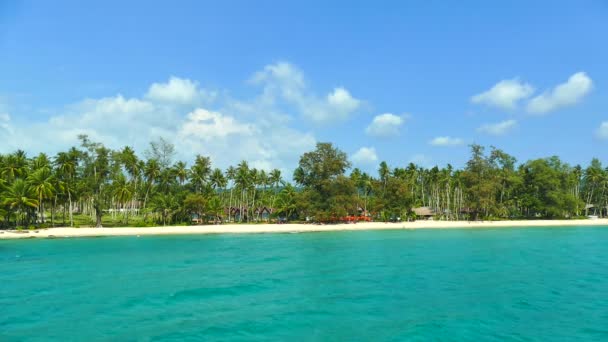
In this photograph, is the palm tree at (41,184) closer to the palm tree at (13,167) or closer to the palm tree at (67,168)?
the palm tree at (67,168)

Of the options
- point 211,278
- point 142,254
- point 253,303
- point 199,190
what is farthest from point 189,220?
point 253,303

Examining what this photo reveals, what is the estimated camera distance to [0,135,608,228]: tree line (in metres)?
60.6

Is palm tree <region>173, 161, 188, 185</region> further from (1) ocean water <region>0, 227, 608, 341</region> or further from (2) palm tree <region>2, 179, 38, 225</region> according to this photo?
(1) ocean water <region>0, 227, 608, 341</region>

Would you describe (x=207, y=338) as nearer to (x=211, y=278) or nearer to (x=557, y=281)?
(x=211, y=278)

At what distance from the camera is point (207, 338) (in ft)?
39.5

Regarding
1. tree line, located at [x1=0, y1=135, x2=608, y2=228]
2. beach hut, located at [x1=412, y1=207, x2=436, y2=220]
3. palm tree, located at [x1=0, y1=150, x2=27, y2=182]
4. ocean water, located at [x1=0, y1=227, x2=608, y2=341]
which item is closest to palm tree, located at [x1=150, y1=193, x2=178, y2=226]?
tree line, located at [x1=0, y1=135, x2=608, y2=228]

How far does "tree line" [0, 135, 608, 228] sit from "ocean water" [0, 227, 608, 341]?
36.0 meters

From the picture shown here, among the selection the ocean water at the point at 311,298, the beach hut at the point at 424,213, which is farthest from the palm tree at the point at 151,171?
the beach hut at the point at 424,213

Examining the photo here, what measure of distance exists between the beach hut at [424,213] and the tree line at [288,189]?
1.33m

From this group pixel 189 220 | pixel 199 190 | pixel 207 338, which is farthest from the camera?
pixel 199 190

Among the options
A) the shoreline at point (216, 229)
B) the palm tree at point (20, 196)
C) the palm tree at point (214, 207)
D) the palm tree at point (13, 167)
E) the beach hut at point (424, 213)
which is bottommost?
the shoreline at point (216, 229)

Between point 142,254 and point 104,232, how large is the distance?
26824 mm

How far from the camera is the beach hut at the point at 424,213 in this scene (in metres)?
83.6

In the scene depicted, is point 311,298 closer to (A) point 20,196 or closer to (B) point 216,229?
(B) point 216,229
